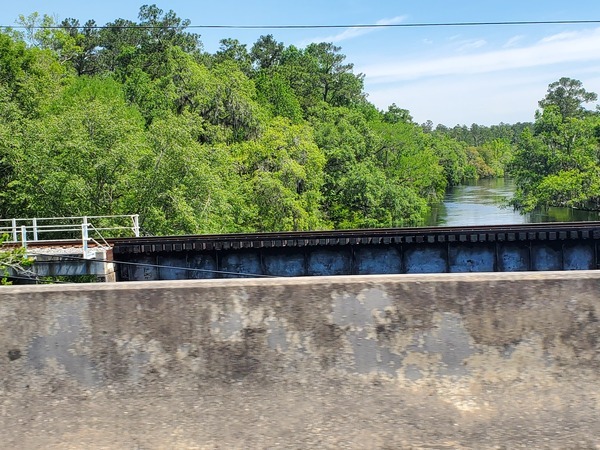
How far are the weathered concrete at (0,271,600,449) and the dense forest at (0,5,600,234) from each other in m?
24.0

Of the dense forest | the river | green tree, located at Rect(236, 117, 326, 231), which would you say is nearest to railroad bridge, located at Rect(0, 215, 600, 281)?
the dense forest

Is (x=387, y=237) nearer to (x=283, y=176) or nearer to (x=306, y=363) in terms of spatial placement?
(x=306, y=363)

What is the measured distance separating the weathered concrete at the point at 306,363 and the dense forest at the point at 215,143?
24036 mm

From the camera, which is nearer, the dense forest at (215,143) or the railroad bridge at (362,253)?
the railroad bridge at (362,253)

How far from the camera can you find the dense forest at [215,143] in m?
28.3

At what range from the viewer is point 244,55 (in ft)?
260

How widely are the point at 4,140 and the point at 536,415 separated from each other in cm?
3004

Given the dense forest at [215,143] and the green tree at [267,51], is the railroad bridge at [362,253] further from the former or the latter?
the green tree at [267,51]

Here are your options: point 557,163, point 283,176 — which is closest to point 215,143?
point 283,176

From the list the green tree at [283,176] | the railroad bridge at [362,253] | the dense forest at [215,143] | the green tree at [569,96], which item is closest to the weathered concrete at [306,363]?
the railroad bridge at [362,253]

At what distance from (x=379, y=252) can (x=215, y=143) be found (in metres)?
26.5

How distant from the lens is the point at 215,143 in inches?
1642

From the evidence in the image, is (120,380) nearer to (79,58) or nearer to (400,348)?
(400,348)

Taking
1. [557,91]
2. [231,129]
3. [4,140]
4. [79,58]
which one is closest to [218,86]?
[231,129]
